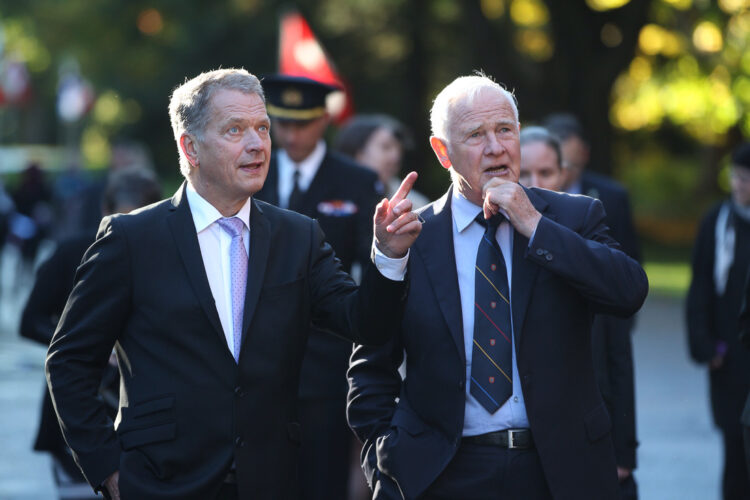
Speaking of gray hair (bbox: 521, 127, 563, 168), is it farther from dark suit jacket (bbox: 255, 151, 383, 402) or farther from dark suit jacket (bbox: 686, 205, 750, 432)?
dark suit jacket (bbox: 686, 205, 750, 432)

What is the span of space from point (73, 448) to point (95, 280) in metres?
0.54

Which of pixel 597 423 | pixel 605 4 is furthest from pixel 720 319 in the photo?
pixel 605 4

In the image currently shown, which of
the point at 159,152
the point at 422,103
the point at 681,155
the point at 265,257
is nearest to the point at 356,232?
the point at 265,257

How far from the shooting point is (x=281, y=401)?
3953 mm

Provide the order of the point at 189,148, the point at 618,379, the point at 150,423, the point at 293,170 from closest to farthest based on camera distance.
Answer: the point at 150,423
the point at 189,148
the point at 618,379
the point at 293,170

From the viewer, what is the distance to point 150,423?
3824 mm

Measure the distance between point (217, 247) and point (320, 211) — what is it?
217 centimetres

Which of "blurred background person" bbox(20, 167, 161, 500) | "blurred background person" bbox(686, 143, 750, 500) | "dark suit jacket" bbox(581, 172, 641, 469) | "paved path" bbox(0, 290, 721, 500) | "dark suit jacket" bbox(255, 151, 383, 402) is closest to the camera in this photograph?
"dark suit jacket" bbox(581, 172, 641, 469)

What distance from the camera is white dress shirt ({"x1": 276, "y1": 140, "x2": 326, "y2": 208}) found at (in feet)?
20.6

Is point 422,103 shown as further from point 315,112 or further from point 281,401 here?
point 281,401

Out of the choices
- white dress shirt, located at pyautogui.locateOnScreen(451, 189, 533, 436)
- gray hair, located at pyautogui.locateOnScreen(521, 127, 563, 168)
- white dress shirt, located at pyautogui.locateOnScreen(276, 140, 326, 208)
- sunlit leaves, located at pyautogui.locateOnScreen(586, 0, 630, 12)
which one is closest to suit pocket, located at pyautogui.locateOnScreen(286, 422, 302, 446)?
white dress shirt, located at pyautogui.locateOnScreen(451, 189, 533, 436)

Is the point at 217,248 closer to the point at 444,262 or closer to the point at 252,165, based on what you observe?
the point at 252,165

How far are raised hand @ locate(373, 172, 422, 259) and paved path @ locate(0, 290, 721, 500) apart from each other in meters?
4.76

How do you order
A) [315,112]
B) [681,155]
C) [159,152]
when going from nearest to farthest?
1. [315,112]
2. [159,152]
3. [681,155]
